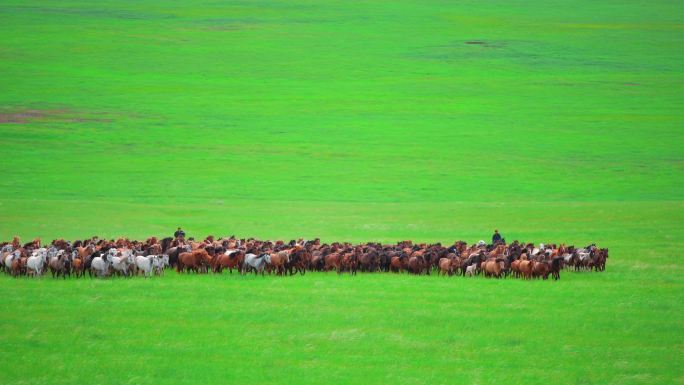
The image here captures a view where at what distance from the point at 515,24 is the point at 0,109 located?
4462 cm

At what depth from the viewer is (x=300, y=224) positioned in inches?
1270

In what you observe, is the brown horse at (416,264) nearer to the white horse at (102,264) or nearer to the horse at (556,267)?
the horse at (556,267)

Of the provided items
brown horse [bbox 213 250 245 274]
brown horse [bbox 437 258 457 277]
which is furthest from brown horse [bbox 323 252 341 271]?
brown horse [bbox 437 258 457 277]

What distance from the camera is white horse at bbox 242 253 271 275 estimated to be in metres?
20.9

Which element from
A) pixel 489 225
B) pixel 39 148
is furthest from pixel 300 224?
pixel 39 148

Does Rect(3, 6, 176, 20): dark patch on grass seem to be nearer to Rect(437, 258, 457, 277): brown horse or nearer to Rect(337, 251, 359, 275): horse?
Rect(337, 251, 359, 275): horse

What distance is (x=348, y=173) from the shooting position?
1785 inches

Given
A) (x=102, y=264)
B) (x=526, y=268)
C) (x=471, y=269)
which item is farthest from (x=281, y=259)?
(x=526, y=268)

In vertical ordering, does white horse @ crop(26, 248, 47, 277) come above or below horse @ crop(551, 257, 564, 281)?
below

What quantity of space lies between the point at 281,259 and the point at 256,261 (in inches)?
20.8

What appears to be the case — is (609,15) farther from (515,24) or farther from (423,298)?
(423,298)

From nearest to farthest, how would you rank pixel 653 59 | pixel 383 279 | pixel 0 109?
pixel 383 279, pixel 0 109, pixel 653 59

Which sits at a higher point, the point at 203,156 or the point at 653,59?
the point at 653,59

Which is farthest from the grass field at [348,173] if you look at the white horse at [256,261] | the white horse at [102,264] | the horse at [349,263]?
the white horse at [256,261]
